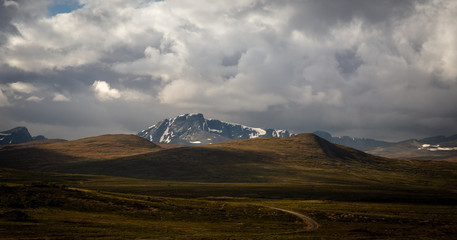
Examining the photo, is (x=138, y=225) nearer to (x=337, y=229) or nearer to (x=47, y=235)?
(x=47, y=235)

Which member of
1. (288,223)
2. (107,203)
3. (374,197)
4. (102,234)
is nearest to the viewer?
(102,234)

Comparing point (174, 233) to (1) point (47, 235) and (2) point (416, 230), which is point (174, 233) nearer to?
(1) point (47, 235)

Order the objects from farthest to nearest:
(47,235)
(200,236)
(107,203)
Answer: (107,203) < (200,236) < (47,235)

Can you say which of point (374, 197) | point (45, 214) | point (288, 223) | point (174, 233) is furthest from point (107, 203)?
point (374, 197)

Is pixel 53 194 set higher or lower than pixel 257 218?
higher

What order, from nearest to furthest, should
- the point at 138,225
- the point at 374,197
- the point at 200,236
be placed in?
the point at 200,236 → the point at 138,225 → the point at 374,197

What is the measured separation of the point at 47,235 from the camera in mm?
39438

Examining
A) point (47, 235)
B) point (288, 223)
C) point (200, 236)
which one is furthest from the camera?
point (288, 223)

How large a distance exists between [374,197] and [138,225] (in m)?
114

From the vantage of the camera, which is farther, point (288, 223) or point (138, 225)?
point (288, 223)

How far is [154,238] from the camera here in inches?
1708

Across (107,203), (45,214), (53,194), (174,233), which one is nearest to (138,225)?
(174,233)

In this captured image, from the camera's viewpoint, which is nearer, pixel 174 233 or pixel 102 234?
pixel 102 234

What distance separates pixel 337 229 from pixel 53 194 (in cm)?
5410
